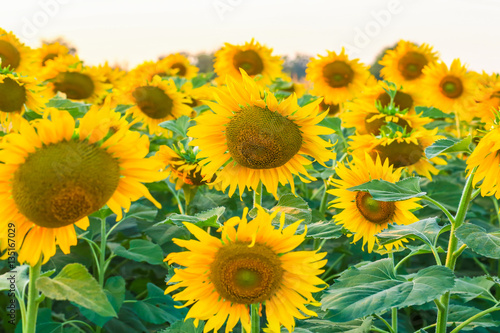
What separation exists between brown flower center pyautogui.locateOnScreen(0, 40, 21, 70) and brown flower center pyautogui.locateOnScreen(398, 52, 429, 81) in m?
3.47

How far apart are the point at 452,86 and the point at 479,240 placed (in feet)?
10.9

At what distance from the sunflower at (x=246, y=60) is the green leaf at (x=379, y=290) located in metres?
3.22

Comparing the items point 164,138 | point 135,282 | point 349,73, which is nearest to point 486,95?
point 349,73

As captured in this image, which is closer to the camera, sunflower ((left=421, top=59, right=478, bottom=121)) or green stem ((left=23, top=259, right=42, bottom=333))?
green stem ((left=23, top=259, right=42, bottom=333))

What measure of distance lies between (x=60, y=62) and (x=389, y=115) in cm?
269

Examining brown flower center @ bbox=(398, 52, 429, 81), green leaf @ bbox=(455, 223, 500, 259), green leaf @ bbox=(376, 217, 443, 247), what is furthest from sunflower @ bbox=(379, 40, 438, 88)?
green leaf @ bbox=(455, 223, 500, 259)

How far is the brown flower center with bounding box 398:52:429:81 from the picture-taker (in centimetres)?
501

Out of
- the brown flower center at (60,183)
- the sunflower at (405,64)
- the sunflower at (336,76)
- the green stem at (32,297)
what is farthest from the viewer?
the sunflower at (405,64)

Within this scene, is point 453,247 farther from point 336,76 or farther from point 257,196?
point 336,76

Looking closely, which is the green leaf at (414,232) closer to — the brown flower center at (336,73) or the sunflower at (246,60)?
the brown flower center at (336,73)

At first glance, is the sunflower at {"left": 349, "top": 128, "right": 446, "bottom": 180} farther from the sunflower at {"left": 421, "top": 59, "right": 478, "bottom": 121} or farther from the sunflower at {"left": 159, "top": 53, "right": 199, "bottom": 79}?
the sunflower at {"left": 159, "top": 53, "right": 199, "bottom": 79}

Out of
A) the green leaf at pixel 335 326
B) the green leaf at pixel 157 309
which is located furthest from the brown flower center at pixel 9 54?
the green leaf at pixel 335 326

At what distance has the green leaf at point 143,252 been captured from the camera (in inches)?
85.4

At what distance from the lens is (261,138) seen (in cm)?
172
